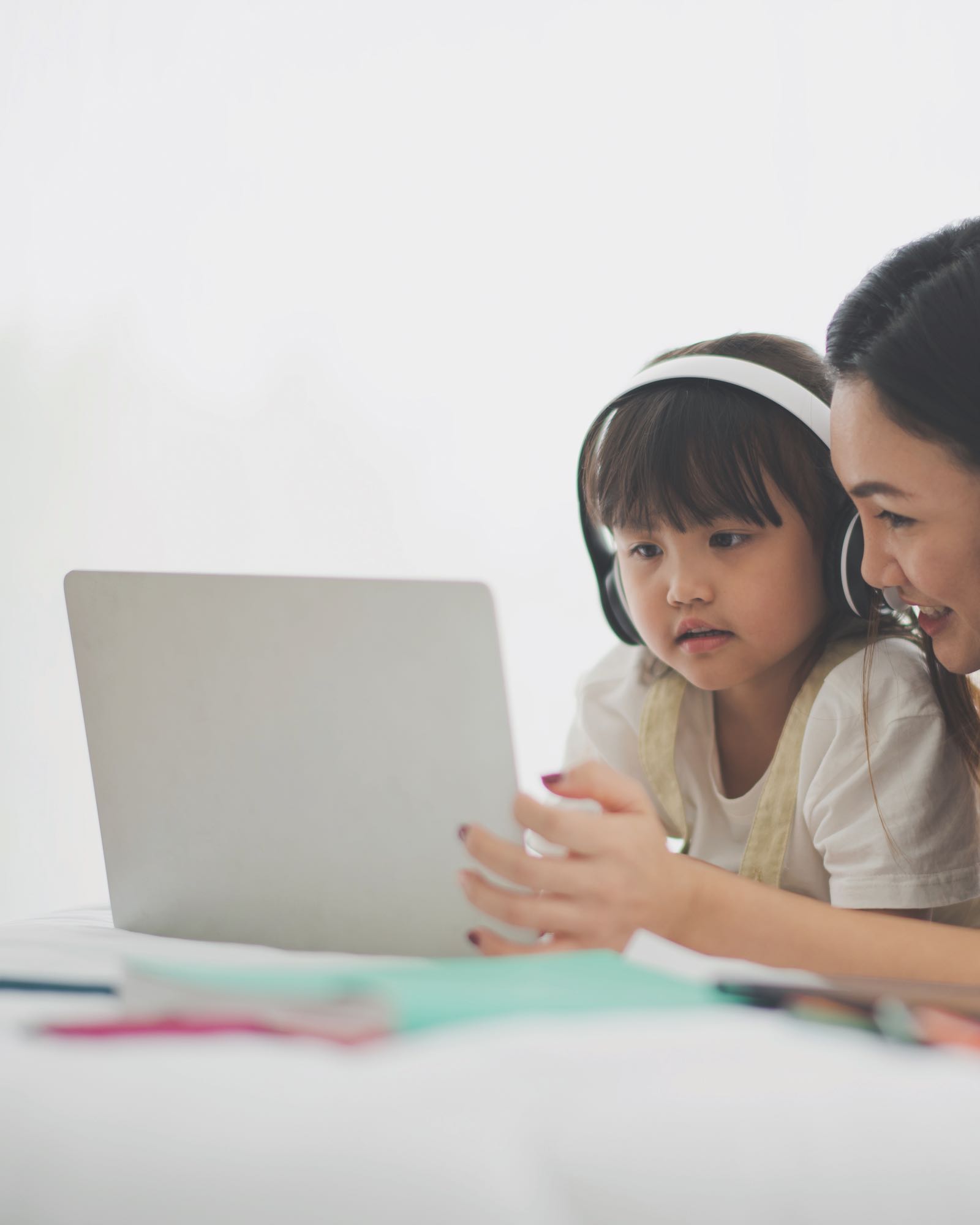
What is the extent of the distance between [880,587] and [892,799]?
0.21 meters

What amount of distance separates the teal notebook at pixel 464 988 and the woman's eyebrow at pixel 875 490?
483 millimetres

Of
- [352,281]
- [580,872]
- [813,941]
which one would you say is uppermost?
[352,281]

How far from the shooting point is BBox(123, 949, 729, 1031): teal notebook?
0.39m

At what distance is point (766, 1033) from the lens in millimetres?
376

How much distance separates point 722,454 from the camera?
1.00 metres

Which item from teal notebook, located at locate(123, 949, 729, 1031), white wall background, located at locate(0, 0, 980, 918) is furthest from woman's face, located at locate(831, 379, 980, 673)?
white wall background, located at locate(0, 0, 980, 918)

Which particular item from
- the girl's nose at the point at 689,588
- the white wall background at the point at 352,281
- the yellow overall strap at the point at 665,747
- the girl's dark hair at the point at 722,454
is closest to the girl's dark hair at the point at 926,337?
the girl's dark hair at the point at 722,454

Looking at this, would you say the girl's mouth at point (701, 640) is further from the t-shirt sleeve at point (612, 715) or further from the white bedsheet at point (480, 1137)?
the white bedsheet at point (480, 1137)

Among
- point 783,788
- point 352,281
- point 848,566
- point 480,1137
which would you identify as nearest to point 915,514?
point 848,566

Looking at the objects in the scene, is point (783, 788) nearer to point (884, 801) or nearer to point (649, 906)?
point (884, 801)

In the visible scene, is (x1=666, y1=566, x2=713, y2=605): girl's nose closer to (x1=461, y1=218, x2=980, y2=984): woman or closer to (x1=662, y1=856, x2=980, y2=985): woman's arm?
(x1=461, y1=218, x2=980, y2=984): woman

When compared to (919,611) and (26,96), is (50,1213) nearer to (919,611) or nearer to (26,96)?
(919,611)

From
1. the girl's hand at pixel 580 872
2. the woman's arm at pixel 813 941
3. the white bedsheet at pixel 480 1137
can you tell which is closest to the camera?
the white bedsheet at pixel 480 1137

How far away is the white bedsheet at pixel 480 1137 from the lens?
30 centimetres
